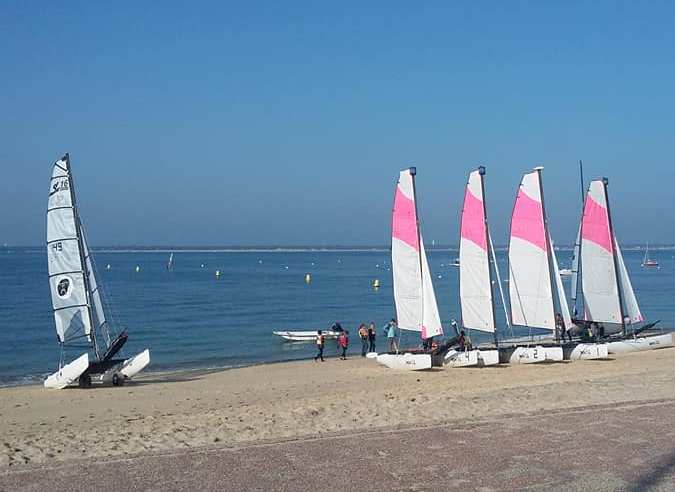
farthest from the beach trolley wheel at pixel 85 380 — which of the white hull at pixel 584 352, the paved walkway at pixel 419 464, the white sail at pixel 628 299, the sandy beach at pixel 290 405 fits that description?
the white sail at pixel 628 299

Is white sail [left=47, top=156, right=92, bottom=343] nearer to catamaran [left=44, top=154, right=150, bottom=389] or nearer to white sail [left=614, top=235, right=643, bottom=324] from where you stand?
catamaran [left=44, top=154, right=150, bottom=389]

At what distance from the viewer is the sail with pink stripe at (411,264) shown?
23.1m

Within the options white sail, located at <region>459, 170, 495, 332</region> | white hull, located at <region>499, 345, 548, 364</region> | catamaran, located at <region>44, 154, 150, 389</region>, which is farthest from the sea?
white hull, located at <region>499, 345, 548, 364</region>

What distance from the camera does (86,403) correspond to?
721 inches

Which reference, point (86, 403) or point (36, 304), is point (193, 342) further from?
point (36, 304)

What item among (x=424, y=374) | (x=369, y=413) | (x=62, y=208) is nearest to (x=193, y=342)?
(x=62, y=208)

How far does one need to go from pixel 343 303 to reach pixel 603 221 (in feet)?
121

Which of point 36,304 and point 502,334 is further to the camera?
point 36,304

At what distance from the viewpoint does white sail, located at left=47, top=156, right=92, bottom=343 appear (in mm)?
22172

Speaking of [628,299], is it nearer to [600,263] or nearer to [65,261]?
[600,263]

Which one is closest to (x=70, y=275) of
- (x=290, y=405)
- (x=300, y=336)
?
(x=290, y=405)

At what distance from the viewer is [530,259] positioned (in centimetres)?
2503

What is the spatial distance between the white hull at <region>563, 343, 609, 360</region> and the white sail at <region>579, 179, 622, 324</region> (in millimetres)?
4019

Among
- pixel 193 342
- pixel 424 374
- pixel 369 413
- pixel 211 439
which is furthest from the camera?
pixel 193 342
